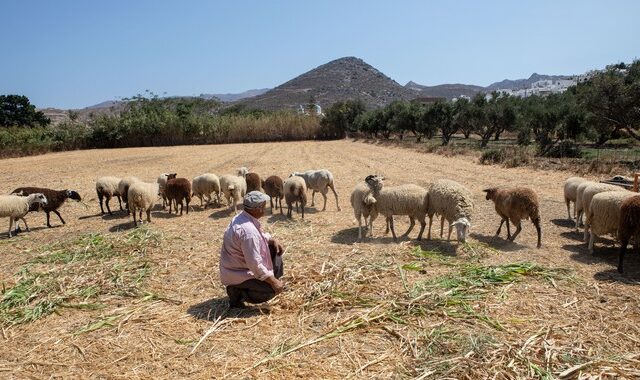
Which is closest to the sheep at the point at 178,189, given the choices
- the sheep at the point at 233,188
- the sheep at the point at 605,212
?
the sheep at the point at 233,188

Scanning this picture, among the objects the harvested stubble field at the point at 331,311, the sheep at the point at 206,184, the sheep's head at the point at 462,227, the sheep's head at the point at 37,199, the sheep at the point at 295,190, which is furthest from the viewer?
the sheep at the point at 206,184

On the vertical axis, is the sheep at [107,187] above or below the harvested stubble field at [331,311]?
above

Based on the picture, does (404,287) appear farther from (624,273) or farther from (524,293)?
(624,273)

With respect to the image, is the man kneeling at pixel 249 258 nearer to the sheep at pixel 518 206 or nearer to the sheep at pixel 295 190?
the sheep at pixel 518 206

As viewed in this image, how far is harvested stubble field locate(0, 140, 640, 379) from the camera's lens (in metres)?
4.44

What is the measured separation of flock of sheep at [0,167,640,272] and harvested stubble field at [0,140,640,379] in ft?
2.01

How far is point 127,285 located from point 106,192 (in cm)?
758

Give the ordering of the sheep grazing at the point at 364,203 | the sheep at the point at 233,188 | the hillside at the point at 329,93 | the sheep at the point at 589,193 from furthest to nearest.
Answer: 1. the hillside at the point at 329,93
2. the sheep at the point at 233,188
3. the sheep grazing at the point at 364,203
4. the sheep at the point at 589,193

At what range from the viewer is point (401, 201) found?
966cm

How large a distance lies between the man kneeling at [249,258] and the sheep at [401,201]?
4.54 m

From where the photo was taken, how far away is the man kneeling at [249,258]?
5.30 m

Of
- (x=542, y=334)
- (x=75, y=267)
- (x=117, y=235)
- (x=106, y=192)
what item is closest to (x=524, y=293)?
(x=542, y=334)

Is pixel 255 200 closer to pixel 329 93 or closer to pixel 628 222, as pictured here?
pixel 628 222

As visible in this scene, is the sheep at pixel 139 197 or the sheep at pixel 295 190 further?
the sheep at pixel 295 190
